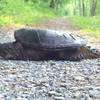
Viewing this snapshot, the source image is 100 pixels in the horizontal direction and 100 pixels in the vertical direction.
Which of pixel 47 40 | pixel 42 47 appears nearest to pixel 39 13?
pixel 47 40

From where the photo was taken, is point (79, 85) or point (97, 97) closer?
point (97, 97)

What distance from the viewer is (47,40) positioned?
11.6 metres

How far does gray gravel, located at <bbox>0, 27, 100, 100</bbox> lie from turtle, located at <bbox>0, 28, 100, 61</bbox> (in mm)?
440

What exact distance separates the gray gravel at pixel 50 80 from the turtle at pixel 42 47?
440 millimetres

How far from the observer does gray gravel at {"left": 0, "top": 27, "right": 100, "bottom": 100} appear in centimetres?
728

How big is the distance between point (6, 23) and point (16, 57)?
452 inches

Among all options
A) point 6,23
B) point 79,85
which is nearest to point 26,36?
point 79,85

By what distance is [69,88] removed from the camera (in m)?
7.91

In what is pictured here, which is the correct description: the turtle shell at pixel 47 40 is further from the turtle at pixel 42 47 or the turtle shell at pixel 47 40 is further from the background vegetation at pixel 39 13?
the background vegetation at pixel 39 13

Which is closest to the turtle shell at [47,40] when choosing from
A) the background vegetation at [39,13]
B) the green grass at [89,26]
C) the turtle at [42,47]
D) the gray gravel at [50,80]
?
the turtle at [42,47]

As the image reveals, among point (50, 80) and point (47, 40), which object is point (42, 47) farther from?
point (50, 80)

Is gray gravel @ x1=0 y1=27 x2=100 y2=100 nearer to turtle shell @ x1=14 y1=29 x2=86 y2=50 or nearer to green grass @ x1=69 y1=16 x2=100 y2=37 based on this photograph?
turtle shell @ x1=14 y1=29 x2=86 y2=50

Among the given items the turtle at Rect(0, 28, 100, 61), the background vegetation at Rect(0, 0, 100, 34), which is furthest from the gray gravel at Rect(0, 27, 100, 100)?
the background vegetation at Rect(0, 0, 100, 34)

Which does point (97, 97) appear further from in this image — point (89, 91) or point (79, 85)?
point (79, 85)
